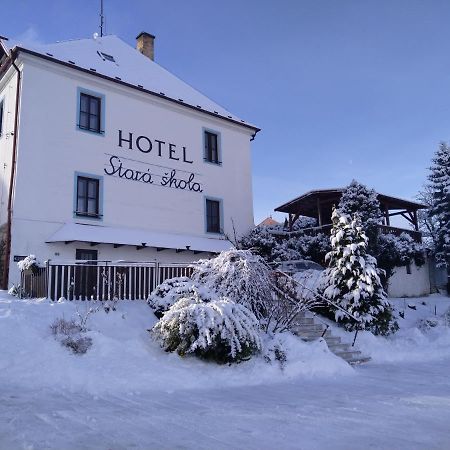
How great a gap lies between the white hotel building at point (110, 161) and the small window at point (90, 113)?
0.04 meters

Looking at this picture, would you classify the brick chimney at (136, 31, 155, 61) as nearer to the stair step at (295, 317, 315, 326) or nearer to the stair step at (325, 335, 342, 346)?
the stair step at (295, 317, 315, 326)

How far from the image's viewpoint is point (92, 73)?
55.2 ft

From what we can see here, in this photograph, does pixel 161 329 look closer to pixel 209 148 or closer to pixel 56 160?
pixel 56 160

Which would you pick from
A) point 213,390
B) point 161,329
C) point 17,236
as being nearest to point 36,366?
point 161,329

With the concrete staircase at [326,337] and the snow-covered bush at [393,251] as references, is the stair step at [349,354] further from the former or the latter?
the snow-covered bush at [393,251]

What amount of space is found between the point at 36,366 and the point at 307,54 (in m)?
9.61

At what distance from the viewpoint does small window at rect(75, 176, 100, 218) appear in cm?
1608

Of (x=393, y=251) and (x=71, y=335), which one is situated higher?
(x=393, y=251)

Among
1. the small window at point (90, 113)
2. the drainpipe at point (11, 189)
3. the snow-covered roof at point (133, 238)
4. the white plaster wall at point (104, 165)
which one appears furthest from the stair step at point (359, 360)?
the small window at point (90, 113)

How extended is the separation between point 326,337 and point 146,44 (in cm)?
1839

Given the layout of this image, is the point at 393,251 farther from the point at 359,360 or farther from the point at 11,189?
the point at 11,189

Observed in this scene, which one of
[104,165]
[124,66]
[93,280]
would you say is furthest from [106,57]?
[93,280]

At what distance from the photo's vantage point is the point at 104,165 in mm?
16812

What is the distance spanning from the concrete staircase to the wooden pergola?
9328mm
